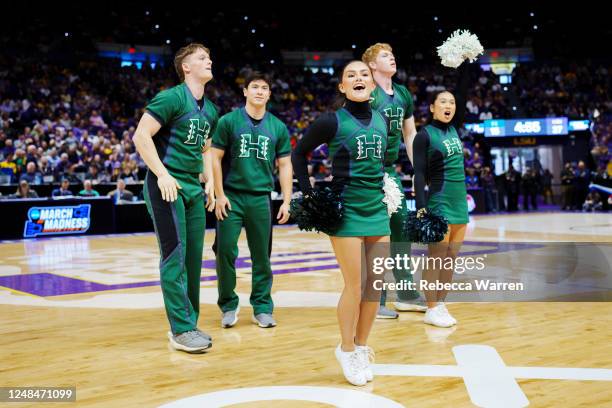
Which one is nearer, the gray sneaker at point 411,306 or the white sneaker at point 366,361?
the white sneaker at point 366,361

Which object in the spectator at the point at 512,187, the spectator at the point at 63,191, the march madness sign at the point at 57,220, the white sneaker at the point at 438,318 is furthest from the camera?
the spectator at the point at 512,187

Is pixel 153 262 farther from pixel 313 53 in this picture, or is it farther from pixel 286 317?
pixel 313 53

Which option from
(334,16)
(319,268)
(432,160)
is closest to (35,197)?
(319,268)

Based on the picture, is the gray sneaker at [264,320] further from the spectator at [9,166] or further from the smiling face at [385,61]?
the spectator at [9,166]

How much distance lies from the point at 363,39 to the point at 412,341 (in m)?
30.8

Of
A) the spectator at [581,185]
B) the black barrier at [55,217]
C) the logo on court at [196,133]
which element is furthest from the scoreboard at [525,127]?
the logo on court at [196,133]

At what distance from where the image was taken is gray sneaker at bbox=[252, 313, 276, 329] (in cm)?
479

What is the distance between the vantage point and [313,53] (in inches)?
1272

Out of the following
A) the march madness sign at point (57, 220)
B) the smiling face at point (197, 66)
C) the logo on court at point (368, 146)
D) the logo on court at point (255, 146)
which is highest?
the smiling face at point (197, 66)

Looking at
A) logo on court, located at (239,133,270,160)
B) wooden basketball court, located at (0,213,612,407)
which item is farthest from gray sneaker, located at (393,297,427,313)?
logo on court, located at (239,133,270,160)

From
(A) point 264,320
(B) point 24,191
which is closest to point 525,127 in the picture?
(B) point 24,191

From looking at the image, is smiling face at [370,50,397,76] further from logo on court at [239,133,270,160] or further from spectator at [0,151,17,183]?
spectator at [0,151,17,183]

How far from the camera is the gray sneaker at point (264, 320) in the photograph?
479 cm

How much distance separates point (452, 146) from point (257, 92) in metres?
1.46
